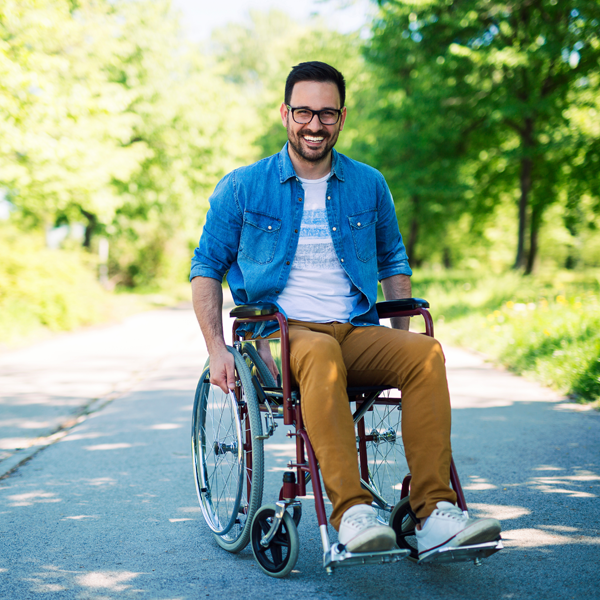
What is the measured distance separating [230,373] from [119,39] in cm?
2008

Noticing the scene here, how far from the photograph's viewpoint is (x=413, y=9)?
14.8 meters

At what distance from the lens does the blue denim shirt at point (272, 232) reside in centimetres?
296

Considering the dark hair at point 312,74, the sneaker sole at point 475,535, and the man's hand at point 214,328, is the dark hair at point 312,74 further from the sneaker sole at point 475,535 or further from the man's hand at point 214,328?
the sneaker sole at point 475,535

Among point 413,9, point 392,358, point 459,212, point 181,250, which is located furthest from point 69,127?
point 181,250

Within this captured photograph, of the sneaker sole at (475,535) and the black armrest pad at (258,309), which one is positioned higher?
the black armrest pad at (258,309)

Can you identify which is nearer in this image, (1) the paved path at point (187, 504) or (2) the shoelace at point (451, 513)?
(2) the shoelace at point (451, 513)

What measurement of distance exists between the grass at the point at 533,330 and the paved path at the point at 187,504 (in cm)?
33

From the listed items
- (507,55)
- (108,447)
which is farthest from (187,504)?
(507,55)

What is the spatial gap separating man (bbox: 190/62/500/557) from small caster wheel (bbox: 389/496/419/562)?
30 centimetres

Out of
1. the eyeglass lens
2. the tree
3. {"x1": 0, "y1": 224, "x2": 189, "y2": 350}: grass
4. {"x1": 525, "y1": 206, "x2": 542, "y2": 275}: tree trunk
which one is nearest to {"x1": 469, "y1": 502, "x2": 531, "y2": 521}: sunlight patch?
the eyeglass lens

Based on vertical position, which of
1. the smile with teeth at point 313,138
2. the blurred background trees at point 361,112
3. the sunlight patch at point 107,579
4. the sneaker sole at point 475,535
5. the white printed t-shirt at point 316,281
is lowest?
the sunlight patch at point 107,579

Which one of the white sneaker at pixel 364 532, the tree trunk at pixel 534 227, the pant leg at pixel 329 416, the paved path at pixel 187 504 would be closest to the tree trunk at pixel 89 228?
the tree trunk at pixel 534 227

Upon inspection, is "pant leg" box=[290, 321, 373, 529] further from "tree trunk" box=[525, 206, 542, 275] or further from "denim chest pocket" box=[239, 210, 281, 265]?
"tree trunk" box=[525, 206, 542, 275]

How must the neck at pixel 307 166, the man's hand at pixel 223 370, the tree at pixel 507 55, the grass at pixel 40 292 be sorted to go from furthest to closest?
the tree at pixel 507 55
the grass at pixel 40 292
the neck at pixel 307 166
the man's hand at pixel 223 370
